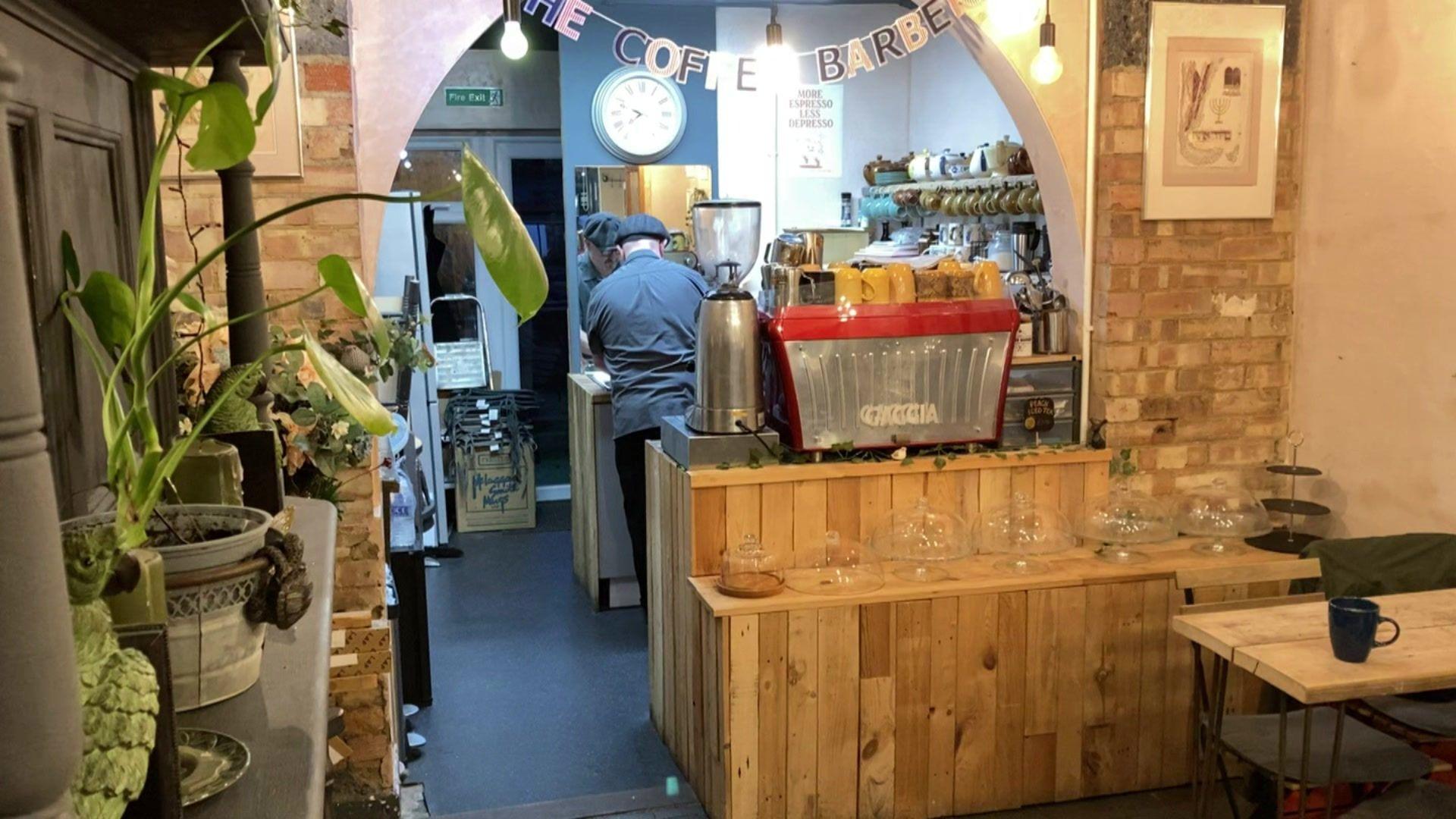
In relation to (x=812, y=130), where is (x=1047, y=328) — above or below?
below

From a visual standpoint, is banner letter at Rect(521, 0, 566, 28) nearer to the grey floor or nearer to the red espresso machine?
the red espresso machine

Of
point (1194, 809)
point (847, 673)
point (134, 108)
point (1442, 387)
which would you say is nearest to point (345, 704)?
point (847, 673)

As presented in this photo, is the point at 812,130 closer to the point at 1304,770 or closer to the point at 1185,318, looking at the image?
the point at 1185,318

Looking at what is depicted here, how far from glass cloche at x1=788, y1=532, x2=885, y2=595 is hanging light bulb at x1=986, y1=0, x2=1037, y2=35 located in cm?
159

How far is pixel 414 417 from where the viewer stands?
6234 millimetres

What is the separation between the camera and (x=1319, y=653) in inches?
102

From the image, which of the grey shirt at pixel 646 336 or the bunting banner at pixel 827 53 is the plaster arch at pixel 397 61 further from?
the grey shirt at pixel 646 336

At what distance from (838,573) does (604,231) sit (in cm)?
266

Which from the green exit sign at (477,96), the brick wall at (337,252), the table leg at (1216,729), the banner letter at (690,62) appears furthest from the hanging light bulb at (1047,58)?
the green exit sign at (477,96)

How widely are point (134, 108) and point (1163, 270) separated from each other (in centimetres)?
312

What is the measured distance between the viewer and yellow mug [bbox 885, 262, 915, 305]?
140 inches

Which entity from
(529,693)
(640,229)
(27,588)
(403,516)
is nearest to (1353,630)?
(27,588)

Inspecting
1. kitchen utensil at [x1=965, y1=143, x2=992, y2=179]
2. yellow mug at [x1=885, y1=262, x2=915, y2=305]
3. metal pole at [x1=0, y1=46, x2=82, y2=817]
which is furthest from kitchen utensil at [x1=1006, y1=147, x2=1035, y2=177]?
metal pole at [x1=0, y1=46, x2=82, y2=817]

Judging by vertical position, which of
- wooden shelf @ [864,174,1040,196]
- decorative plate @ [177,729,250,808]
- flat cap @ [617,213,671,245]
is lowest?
decorative plate @ [177,729,250,808]
